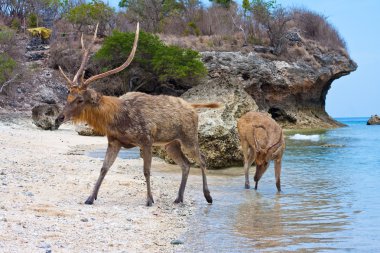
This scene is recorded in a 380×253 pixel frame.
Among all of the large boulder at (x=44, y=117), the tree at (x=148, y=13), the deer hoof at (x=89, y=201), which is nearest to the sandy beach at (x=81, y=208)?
the deer hoof at (x=89, y=201)

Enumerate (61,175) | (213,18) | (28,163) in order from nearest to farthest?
1. (61,175)
2. (28,163)
3. (213,18)

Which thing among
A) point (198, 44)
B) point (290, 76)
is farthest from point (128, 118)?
point (290, 76)

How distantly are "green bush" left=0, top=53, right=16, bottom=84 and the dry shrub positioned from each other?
3150 cm

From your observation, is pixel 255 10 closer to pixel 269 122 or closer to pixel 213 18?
pixel 213 18

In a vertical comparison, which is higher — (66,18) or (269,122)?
(66,18)

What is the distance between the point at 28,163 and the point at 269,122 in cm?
489

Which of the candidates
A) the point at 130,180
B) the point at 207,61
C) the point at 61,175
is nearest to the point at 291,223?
the point at 130,180

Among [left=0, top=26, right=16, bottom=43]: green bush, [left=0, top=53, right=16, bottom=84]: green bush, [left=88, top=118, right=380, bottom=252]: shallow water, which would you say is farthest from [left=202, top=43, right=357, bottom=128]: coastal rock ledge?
[left=88, top=118, right=380, bottom=252]: shallow water

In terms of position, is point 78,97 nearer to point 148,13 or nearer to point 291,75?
point 291,75

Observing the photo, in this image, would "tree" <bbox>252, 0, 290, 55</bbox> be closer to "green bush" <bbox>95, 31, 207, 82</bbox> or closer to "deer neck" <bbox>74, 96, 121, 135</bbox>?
"green bush" <bbox>95, 31, 207, 82</bbox>

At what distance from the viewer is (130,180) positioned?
9.88 metres

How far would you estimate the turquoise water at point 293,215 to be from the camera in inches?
228

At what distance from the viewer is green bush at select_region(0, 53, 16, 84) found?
2673 centimetres

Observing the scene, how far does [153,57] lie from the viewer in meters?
36.2
